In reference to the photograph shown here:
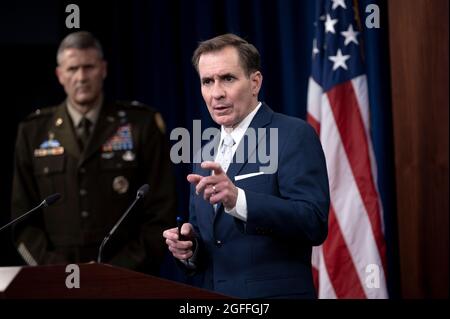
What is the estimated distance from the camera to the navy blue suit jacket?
191cm

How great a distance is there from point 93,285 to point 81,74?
167cm

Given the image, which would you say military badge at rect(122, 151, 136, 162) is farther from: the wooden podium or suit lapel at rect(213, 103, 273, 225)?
the wooden podium

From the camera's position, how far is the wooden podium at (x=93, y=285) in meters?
1.67

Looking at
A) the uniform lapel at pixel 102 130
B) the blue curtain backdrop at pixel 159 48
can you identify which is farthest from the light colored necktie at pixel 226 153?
the blue curtain backdrop at pixel 159 48

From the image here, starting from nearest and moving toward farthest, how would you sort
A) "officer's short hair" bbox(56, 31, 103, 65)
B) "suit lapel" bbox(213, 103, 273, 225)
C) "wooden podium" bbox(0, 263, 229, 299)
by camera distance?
"wooden podium" bbox(0, 263, 229, 299), "suit lapel" bbox(213, 103, 273, 225), "officer's short hair" bbox(56, 31, 103, 65)

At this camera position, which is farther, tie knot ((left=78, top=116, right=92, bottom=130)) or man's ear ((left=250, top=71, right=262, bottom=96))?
Result: tie knot ((left=78, top=116, right=92, bottom=130))

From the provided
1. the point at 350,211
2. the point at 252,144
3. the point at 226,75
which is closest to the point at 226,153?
the point at 252,144

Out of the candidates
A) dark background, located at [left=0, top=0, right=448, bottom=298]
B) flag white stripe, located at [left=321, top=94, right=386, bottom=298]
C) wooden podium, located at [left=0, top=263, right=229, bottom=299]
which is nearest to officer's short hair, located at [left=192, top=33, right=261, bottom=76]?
wooden podium, located at [left=0, top=263, right=229, bottom=299]

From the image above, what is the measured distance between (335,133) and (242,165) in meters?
1.23

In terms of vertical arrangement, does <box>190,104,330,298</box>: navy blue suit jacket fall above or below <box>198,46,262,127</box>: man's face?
below

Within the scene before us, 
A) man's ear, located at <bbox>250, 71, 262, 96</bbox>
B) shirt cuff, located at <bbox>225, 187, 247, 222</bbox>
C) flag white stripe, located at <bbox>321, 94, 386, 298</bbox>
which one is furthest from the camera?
flag white stripe, located at <bbox>321, 94, 386, 298</bbox>

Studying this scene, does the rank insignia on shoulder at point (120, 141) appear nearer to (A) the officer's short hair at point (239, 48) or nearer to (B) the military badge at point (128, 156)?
(B) the military badge at point (128, 156)

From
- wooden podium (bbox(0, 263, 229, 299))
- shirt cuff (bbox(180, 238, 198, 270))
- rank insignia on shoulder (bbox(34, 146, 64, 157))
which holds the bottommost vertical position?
shirt cuff (bbox(180, 238, 198, 270))

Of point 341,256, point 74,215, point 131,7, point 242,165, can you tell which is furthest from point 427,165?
point 131,7
